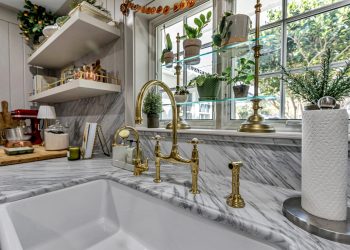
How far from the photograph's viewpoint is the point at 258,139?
0.70 m

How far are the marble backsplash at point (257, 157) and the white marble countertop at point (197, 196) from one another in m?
0.04

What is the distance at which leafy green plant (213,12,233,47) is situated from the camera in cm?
81

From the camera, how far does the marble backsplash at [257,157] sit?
0.64 m

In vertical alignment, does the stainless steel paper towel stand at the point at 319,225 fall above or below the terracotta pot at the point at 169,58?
below

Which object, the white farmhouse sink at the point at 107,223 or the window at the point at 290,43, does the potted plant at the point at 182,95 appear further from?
the white farmhouse sink at the point at 107,223

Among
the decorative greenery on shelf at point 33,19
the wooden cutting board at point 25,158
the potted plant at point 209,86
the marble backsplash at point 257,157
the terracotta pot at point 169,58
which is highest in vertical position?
the decorative greenery on shelf at point 33,19

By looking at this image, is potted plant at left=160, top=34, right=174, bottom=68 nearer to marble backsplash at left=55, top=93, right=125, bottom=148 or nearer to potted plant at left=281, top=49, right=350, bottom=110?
marble backsplash at left=55, top=93, right=125, bottom=148

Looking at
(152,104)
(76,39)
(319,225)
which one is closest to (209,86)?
(152,104)

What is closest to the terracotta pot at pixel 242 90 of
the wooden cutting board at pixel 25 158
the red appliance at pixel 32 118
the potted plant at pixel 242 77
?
the potted plant at pixel 242 77

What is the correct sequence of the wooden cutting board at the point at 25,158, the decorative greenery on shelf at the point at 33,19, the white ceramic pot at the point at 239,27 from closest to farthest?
the white ceramic pot at the point at 239,27 < the wooden cutting board at the point at 25,158 < the decorative greenery on shelf at the point at 33,19

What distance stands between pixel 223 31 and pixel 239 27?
0.22 ft

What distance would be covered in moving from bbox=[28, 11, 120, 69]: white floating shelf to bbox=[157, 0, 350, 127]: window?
684 mm

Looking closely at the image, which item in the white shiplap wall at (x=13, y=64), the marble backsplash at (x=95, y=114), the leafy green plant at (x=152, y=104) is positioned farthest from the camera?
the white shiplap wall at (x=13, y=64)

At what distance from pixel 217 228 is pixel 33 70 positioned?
232cm
